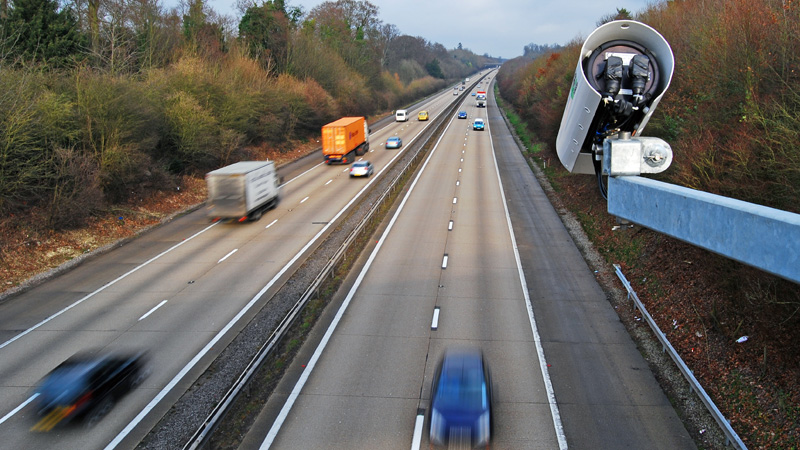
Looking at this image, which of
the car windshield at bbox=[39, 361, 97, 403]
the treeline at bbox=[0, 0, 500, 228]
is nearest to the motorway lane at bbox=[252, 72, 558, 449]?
the car windshield at bbox=[39, 361, 97, 403]

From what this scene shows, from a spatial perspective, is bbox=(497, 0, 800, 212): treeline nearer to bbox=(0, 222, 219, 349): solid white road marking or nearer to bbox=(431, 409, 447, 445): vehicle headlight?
bbox=(431, 409, 447, 445): vehicle headlight

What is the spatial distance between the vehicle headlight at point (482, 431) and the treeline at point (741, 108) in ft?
25.8

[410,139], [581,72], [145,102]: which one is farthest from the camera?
[410,139]

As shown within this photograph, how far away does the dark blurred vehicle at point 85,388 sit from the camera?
1184 centimetres

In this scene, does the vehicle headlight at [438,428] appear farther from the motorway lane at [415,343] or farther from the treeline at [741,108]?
the treeline at [741,108]

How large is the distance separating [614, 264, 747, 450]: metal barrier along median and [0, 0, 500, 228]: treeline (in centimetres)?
2439

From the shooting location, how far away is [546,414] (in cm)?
1234

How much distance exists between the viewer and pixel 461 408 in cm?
1093

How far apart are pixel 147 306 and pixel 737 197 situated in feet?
59.6

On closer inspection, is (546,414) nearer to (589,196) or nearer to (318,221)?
(318,221)

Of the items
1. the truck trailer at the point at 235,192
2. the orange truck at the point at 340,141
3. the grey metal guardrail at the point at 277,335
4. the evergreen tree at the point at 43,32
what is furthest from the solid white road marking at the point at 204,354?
the evergreen tree at the point at 43,32

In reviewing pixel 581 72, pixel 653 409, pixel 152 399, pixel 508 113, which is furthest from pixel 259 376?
pixel 508 113

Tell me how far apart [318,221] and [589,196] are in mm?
15261

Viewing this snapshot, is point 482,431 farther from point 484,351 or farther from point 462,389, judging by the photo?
point 484,351
